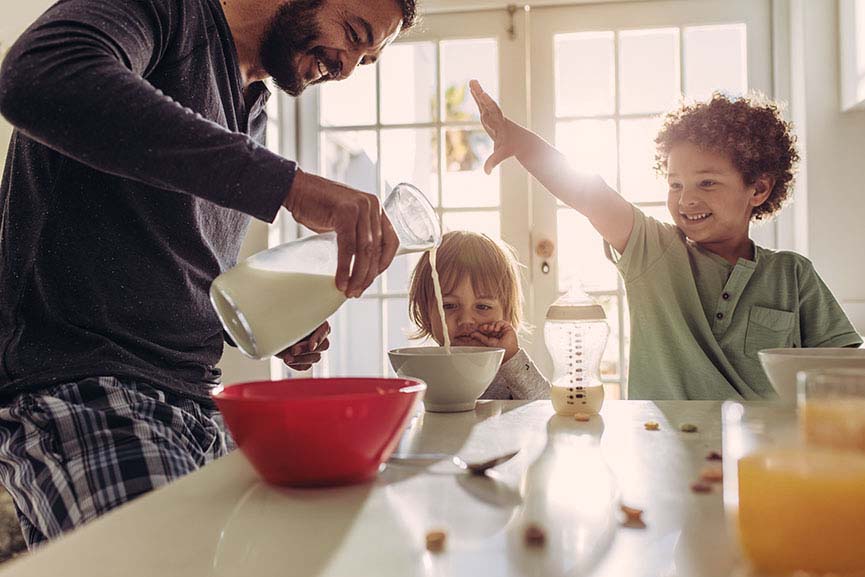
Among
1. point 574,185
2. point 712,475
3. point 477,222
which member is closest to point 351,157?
point 477,222

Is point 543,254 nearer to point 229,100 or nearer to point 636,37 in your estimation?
point 636,37

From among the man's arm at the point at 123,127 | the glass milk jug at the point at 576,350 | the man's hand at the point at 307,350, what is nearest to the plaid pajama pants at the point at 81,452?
the man's hand at the point at 307,350

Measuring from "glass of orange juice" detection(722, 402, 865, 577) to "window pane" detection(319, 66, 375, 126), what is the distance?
2614mm

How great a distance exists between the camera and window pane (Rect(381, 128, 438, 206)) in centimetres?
285

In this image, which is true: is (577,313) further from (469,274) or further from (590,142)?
(590,142)

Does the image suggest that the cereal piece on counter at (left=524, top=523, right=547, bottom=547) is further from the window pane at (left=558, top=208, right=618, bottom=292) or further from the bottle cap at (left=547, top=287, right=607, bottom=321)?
the window pane at (left=558, top=208, right=618, bottom=292)

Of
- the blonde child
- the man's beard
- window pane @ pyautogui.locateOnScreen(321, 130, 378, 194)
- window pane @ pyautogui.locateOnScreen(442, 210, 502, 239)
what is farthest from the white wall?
the man's beard

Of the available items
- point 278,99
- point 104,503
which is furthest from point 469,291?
point 278,99

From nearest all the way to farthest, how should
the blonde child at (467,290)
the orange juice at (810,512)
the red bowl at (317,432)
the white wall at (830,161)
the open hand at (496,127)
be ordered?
1. the orange juice at (810,512)
2. the red bowl at (317,432)
3. the open hand at (496,127)
4. the blonde child at (467,290)
5. the white wall at (830,161)

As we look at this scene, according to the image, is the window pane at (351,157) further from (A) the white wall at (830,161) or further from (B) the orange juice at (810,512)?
(B) the orange juice at (810,512)

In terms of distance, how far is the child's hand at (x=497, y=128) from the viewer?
1.44m

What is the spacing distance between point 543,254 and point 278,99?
44.0 inches

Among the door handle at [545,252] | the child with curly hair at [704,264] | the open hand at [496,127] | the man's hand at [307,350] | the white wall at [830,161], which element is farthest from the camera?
the door handle at [545,252]

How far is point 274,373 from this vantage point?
8.99ft
